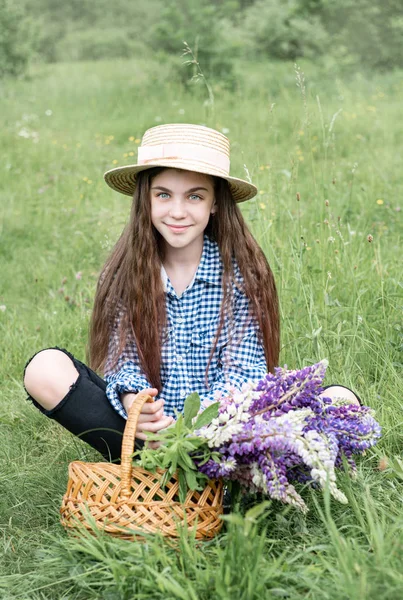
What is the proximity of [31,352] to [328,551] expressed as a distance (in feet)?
6.04

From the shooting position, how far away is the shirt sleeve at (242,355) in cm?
233

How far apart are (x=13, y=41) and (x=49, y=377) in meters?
8.37

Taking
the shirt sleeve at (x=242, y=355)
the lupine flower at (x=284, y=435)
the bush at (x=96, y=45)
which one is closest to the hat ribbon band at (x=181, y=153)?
the shirt sleeve at (x=242, y=355)

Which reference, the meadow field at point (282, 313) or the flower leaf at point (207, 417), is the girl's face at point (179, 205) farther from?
the flower leaf at point (207, 417)

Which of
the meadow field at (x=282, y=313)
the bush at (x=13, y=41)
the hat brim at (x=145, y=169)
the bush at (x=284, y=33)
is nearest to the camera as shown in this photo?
the meadow field at (x=282, y=313)

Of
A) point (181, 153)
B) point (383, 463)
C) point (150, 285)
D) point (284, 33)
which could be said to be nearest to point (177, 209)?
point (181, 153)

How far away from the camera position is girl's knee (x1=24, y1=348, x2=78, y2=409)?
6.79 ft

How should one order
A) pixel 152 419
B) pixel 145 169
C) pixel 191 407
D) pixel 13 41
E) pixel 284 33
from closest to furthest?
pixel 191 407 → pixel 152 419 → pixel 145 169 → pixel 13 41 → pixel 284 33

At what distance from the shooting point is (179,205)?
2.28 m

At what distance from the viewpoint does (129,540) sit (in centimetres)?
179

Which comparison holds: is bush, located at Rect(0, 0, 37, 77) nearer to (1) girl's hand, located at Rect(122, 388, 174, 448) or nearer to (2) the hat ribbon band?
(2) the hat ribbon band

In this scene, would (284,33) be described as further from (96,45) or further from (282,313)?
(96,45)

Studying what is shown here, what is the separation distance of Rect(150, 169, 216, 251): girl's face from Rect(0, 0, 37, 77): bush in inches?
308

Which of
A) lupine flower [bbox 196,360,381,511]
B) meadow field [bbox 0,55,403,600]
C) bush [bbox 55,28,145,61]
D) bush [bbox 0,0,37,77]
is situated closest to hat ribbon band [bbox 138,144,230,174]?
meadow field [bbox 0,55,403,600]
